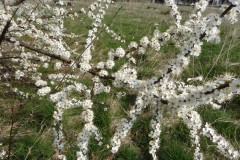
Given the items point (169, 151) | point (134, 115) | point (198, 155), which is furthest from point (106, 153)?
point (134, 115)

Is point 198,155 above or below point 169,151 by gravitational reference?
above

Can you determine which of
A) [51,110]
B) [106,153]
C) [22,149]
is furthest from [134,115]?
[51,110]

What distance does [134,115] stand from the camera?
3088 millimetres

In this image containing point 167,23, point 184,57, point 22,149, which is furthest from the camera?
point 167,23

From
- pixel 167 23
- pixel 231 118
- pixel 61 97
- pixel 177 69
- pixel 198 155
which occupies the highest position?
pixel 177 69

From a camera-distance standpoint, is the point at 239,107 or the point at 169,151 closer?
the point at 169,151

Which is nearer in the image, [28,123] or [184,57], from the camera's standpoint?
[184,57]

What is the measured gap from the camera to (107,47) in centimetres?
1016

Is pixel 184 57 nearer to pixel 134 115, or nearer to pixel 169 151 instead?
pixel 134 115

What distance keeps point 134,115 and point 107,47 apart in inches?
283

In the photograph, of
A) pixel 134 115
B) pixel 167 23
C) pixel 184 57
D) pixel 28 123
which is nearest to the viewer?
pixel 184 57

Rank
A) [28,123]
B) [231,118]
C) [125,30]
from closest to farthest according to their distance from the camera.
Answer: [28,123], [231,118], [125,30]

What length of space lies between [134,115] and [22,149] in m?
2.33

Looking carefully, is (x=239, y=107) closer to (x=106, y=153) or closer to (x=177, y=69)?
(x=106, y=153)
